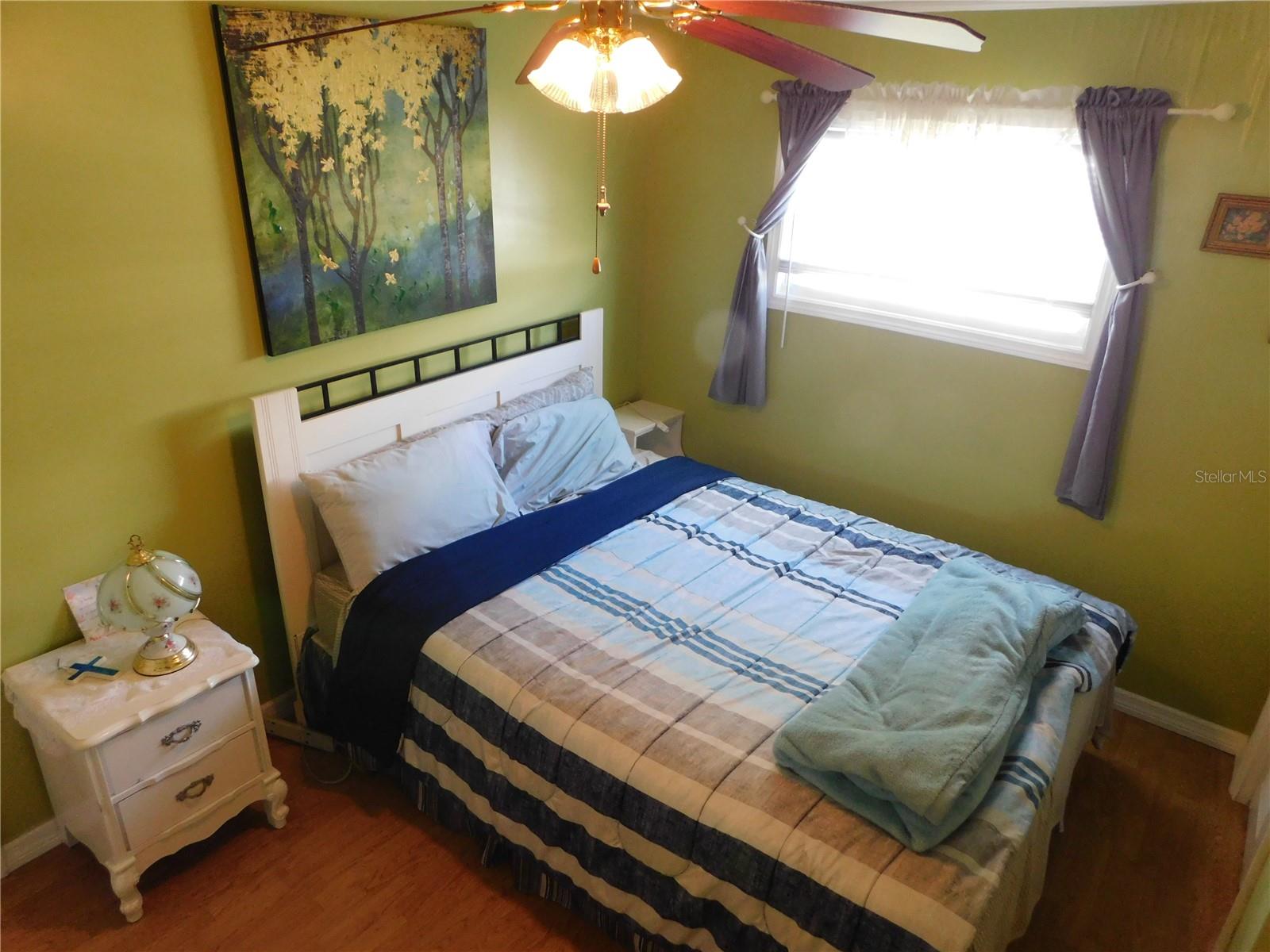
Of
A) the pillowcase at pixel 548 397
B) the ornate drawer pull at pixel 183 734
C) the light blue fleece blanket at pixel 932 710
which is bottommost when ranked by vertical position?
the ornate drawer pull at pixel 183 734

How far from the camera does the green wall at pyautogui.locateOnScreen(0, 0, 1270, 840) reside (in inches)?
83.7

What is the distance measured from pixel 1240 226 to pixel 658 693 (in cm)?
228

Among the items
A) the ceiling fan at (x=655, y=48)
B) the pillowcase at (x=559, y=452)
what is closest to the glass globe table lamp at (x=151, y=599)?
the pillowcase at (x=559, y=452)

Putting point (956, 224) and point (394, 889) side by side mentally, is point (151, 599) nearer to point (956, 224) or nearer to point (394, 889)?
point (394, 889)

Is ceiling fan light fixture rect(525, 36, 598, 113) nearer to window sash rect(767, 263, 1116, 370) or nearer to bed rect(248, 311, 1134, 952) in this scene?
bed rect(248, 311, 1134, 952)

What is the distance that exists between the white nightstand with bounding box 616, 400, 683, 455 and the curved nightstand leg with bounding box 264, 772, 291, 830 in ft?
6.66

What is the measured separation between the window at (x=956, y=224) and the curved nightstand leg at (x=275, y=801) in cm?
263

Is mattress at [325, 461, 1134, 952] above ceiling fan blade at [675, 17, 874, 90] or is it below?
below

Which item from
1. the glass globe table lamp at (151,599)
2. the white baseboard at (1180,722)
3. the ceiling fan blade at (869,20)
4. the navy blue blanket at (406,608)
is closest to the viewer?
the ceiling fan blade at (869,20)

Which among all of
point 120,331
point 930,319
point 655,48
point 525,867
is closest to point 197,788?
point 525,867

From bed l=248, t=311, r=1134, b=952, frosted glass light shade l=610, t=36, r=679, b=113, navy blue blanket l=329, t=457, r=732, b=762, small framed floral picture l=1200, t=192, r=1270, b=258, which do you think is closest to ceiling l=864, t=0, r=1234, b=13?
small framed floral picture l=1200, t=192, r=1270, b=258

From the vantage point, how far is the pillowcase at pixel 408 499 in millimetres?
2615

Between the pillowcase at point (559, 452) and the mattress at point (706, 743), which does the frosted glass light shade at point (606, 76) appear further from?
the pillowcase at point (559, 452)

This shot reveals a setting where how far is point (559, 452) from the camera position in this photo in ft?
10.5
